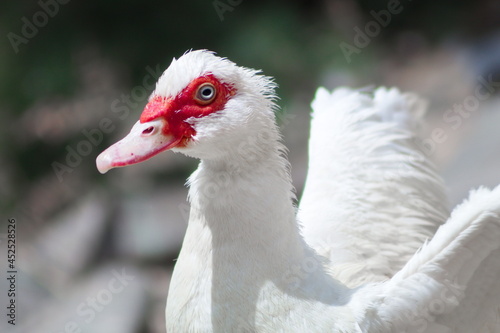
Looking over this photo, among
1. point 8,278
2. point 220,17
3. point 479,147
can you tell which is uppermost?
point 220,17

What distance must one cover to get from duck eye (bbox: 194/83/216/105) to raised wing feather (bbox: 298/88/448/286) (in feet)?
1.78

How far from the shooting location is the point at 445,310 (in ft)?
3.71

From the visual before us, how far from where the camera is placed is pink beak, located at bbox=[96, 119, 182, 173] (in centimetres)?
102

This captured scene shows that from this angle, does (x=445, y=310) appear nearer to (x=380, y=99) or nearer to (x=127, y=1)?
(x=380, y=99)

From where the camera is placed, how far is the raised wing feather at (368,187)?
153 cm

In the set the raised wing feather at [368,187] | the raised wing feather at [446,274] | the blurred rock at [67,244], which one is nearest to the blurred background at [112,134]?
the blurred rock at [67,244]

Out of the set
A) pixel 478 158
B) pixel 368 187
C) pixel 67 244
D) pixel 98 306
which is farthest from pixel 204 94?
pixel 478 158

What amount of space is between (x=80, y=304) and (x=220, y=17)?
126 centimetres

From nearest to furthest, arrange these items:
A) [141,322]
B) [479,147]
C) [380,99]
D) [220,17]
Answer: [380,99]
[141,322]
[220,17]
[479,147]

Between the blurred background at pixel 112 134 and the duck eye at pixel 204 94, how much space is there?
1551 mm

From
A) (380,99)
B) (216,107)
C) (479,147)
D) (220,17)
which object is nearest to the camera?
(216,107)

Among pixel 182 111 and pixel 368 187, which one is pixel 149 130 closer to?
pixel 182 111

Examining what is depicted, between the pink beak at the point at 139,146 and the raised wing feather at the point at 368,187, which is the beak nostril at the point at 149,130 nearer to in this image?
the pink beak at the point at 139,146

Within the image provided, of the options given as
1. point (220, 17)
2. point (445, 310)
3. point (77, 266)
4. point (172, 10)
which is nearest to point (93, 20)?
point (172, 10)
